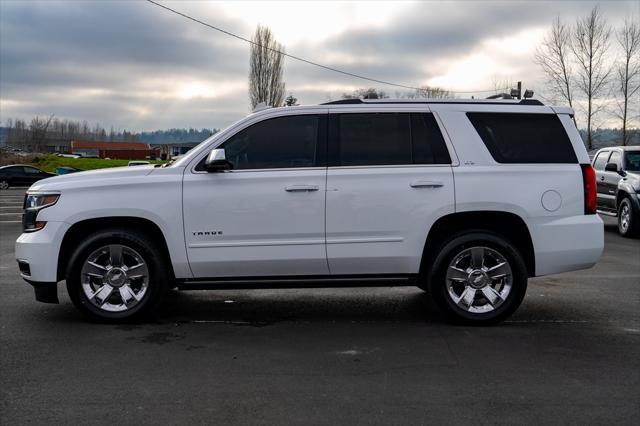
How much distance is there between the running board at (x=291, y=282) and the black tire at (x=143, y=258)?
216mm

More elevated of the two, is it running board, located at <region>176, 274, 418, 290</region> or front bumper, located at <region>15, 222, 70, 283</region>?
front bumper, located at <region>15, 222, 70, 283</region>

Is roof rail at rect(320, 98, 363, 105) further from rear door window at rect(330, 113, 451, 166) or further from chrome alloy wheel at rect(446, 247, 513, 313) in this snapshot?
chrome alloy wheel at rect(446, 247, 513, 313)

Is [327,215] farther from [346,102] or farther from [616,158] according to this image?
[616,158]

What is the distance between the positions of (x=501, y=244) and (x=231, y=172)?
2.57 meters

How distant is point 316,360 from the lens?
4.69 m

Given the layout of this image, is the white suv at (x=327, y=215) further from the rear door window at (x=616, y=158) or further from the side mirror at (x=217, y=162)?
the rear door window at (x=616, y=158)

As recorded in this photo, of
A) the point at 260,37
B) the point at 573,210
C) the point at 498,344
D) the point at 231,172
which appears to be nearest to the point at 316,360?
the point at 498,344

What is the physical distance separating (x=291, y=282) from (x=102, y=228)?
1.86 metres

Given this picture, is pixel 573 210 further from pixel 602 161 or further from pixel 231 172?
pixel 602 161

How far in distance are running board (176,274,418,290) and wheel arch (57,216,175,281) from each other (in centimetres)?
33

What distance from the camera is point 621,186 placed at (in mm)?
13078

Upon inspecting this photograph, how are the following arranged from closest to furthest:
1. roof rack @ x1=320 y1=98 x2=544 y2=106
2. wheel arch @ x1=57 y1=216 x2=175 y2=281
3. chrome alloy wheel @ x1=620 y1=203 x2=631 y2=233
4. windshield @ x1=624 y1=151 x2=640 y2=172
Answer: wheel arch @ x1=57 y1=216 x2=175 y2=281 → roof rack @ x1=320 y1=98 x2=544 y2=106 → chrome alloy wheel @ x1=620 y1=203 x2=631 y2=233 → windshield @ x1=624 y1=151 x2=640 y2=172

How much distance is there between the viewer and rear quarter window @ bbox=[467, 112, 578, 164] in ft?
18.8

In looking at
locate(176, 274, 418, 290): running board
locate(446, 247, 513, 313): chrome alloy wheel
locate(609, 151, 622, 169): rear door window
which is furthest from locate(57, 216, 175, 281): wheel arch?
locate(609, 151, 622, 169): rear door window
